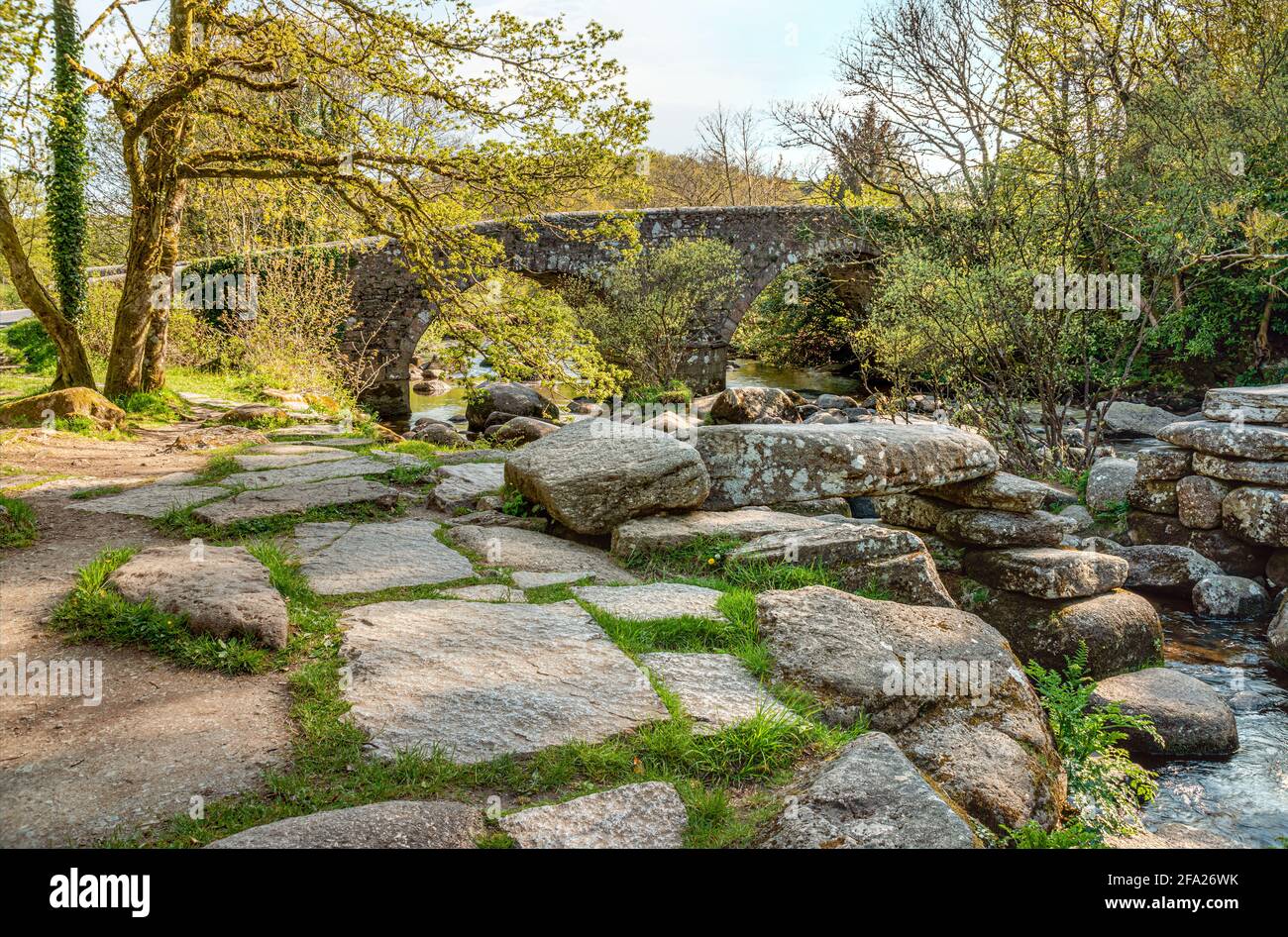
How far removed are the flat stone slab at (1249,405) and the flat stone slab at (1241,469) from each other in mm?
464

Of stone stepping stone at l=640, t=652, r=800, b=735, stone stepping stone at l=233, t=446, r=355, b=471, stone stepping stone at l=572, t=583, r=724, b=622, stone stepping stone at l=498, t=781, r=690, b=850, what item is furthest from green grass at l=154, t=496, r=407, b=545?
stone stepping stone at l=498, t=781, r=690, b=850

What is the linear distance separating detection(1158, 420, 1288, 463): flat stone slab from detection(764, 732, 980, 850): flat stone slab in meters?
7.92

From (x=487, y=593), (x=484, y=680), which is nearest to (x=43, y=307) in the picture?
(x=487, y=593)

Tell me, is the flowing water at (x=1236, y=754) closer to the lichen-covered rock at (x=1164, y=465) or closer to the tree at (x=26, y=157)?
the lichen-covered rock at (x=1164, y=465)

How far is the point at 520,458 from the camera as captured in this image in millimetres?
6137

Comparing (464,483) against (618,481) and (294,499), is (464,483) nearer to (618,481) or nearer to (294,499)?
(294,499)

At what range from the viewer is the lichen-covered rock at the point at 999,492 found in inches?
259

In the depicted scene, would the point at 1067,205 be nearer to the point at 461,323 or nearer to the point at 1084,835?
the point at 461,323

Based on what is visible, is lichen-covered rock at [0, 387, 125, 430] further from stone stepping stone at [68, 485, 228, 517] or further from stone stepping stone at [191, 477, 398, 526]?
stone stepping stone at [191, 477, 398, 526]

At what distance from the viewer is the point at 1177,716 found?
547 cm

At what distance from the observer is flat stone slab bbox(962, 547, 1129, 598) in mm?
6285

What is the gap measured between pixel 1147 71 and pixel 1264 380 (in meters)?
6.94
